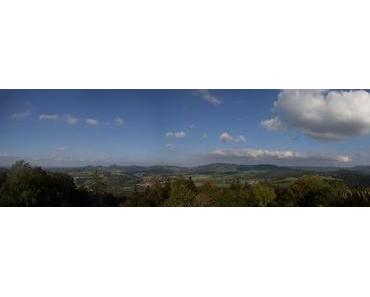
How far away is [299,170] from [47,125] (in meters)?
2.98

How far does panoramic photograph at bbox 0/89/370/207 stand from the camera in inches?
238

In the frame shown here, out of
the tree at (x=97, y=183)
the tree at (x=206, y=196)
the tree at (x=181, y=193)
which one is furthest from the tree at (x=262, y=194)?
the tree at (x=97, y=183)

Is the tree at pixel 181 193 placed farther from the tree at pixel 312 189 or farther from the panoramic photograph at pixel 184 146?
the tree at pixel 312 189

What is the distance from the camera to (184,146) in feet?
20.0

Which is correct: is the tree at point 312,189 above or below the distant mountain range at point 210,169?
below

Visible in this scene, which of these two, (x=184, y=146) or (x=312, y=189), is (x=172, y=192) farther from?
(x=312, y=189)

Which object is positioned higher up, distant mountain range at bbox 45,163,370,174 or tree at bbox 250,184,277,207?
distant mountain range at bbox 45,163,370,174

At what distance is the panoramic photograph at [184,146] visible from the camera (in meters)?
6.05

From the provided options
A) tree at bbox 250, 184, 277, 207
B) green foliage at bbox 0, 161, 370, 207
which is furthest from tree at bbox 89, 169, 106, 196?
tree at bbox 250, 184, 277, 207

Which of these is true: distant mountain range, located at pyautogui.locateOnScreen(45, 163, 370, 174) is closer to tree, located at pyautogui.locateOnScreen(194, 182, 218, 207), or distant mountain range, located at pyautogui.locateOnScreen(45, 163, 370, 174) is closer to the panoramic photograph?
the panoramic photograph

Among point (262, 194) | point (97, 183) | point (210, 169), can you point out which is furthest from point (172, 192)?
point (262, 194)

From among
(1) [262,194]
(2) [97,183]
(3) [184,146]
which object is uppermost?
(3) [184,146]

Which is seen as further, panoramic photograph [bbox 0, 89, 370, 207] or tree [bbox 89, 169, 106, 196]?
tree [bbox 89, 169, 106, 196]
